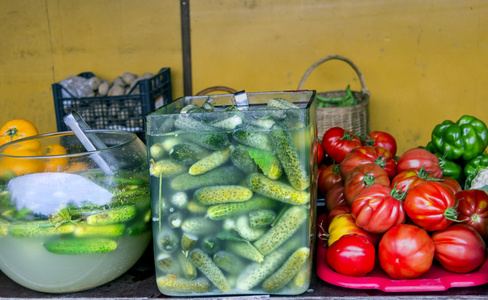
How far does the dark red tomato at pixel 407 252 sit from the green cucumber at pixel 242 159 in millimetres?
382

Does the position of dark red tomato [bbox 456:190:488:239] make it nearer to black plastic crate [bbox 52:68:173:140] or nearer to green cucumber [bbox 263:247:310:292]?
green cucumber [bbox 263:247:310:292]

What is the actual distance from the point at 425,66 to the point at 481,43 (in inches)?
16.8

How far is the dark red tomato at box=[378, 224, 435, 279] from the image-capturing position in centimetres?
107

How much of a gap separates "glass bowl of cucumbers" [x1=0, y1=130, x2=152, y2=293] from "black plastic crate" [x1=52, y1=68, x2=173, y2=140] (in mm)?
2005

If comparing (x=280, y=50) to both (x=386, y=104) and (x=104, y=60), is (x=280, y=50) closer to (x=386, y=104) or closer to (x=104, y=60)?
(x=386, y=104)

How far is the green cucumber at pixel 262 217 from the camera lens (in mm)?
992

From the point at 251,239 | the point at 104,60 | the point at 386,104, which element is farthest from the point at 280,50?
the point at 251,239

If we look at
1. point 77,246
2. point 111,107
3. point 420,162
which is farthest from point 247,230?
point 111,107

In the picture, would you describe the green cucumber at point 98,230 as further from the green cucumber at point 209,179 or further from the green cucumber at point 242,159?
the green cucumber at point 242,159

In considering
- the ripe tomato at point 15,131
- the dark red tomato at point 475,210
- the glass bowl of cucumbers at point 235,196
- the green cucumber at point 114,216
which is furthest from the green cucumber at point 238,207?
the ripe tomato at point 15,131

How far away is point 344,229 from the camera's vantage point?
1.22 meters

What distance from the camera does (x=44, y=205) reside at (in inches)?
40.9

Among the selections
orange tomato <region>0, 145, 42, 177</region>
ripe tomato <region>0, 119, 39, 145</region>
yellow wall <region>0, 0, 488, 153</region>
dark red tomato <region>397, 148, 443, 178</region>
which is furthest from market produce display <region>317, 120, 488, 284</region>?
yellow wall <region>0, 0, 488, 153</region>

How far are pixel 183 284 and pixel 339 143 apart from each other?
110 cm
